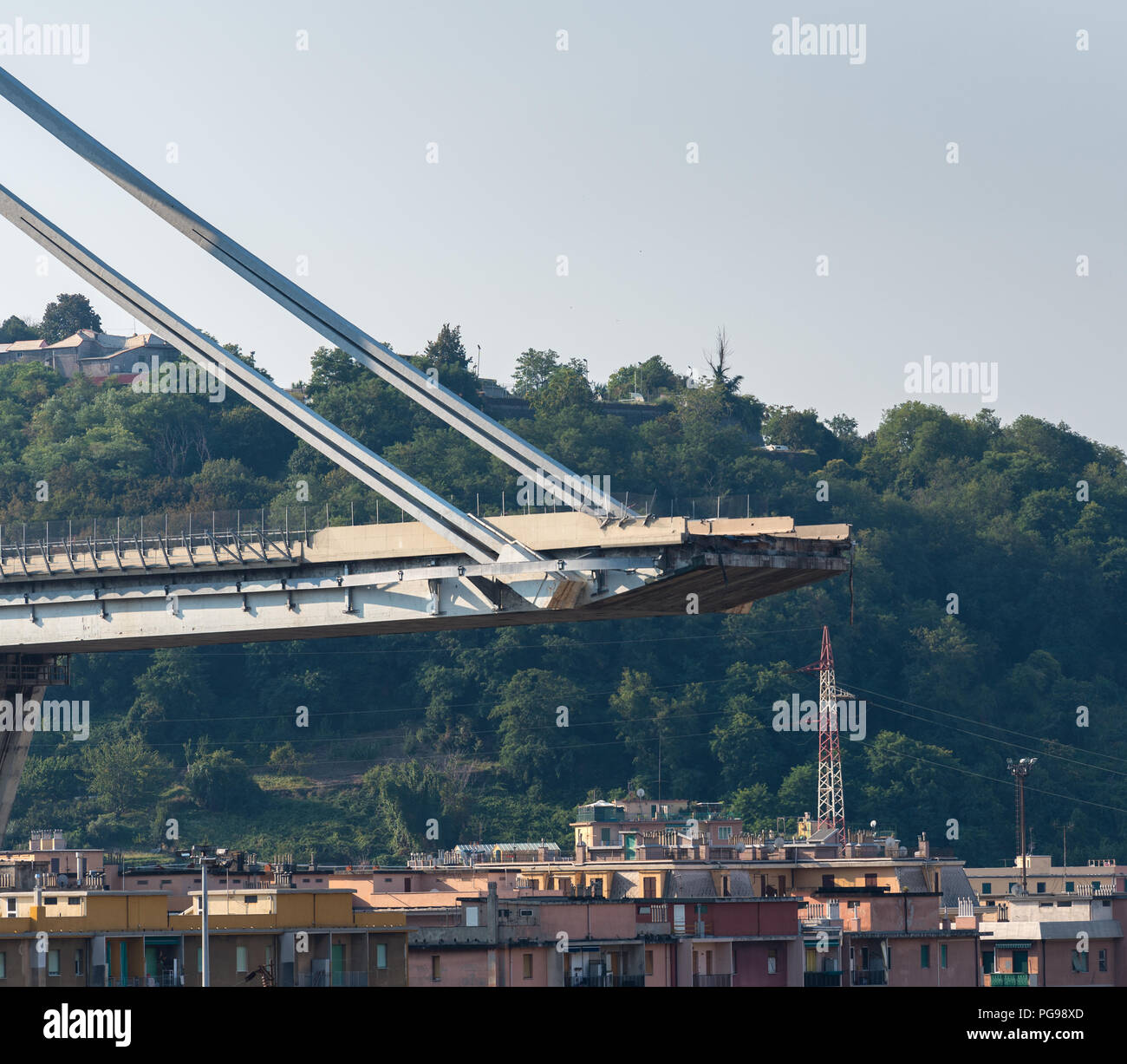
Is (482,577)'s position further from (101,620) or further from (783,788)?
(783,788)

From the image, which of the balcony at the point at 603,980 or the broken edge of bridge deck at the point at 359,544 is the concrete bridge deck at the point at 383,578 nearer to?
the broken edge of bridge deck at the point at 359,544

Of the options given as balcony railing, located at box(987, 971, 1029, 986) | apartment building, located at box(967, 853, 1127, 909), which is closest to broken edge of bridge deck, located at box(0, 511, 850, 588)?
balcony railing, located at box(987, 971, 1029, 986)

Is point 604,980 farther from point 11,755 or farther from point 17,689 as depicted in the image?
point 11,755

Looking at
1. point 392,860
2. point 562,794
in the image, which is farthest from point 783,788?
point 392,860

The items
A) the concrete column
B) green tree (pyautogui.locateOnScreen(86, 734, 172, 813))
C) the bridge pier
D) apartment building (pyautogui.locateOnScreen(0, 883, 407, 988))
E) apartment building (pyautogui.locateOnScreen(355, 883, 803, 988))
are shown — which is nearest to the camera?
apartment building (pyautogui.locateOnScreen(0, 883, 407, 988))

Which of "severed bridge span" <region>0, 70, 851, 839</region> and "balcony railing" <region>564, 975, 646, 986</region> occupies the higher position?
"severed bridge span" <region>0, 70, 851, 839</region>

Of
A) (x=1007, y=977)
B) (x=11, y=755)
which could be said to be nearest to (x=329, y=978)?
(x=11, y=755)

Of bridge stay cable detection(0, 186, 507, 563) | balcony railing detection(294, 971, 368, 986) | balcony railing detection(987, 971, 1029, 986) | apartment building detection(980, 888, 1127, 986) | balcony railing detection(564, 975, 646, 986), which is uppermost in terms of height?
bridge stay cable detection(0, 186, 507, 563)

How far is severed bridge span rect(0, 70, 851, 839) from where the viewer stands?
51781 mm

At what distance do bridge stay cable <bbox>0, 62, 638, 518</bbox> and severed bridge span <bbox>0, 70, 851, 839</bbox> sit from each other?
59mm

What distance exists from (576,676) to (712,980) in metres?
86.8

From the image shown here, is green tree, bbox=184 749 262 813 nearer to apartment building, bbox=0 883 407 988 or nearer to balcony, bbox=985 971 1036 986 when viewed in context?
balcony, bbox=985 971 1036 986

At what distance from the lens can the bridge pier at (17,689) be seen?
65.0 meters

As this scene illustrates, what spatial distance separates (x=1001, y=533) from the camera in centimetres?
16900
